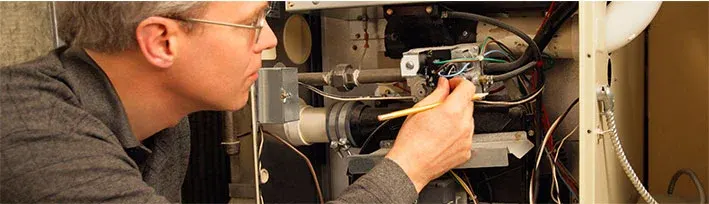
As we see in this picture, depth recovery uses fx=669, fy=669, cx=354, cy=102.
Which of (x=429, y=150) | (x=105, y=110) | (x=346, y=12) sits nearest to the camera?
(x=105, y=110)

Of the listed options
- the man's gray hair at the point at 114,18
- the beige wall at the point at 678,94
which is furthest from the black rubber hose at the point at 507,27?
the beige wall at the point at 678,94

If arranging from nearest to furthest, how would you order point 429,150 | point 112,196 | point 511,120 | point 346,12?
point 112,196 → point 429,150 → point 511,120 → point 346,12

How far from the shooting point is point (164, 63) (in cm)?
100

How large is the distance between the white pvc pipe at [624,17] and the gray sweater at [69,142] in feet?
1.68

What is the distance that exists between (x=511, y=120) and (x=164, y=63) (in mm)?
658

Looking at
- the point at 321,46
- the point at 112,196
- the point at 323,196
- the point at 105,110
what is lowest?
the point at 323,196

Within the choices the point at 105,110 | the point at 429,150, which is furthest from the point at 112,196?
the point at 429,150

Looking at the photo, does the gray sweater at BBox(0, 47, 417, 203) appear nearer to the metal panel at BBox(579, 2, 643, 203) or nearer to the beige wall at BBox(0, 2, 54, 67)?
the metal panel at BBox(579, 2, 643, 203)

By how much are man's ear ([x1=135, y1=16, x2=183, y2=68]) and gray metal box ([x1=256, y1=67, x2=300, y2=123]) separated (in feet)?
0.86

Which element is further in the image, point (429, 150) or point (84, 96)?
point (429, 150)

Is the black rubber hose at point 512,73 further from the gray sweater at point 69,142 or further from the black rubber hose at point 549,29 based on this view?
the gray sweater at point 69,142

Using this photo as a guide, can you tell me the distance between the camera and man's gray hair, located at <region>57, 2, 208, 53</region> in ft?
3.16

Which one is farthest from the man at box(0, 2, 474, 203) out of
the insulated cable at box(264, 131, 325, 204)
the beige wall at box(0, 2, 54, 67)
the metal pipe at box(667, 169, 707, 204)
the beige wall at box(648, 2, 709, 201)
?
the beige wall at box(648, 2, 709, 201)

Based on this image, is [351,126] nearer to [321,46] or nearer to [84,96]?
[321,46]
